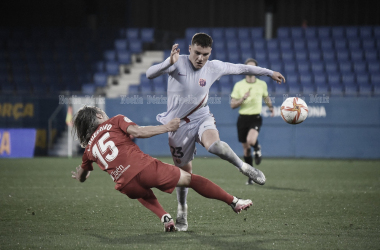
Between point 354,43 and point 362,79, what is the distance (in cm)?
200

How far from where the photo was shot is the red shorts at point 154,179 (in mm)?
5121

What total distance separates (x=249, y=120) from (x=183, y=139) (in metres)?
5.12

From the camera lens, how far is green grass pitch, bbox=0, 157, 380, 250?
194 inches

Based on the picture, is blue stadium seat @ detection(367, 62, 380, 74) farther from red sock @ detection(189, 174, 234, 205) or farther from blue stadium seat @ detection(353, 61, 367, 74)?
red sock @ detection(189, 174, 234, 205)

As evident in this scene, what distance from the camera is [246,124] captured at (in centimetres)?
1089

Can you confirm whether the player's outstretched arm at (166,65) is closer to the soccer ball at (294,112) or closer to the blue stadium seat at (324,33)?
the soccer ball at (294,112)

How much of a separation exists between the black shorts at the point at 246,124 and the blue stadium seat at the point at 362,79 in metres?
8.97

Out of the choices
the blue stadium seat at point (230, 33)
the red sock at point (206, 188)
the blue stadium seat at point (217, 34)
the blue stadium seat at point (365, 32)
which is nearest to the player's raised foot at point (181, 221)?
the red sock at point (206, 188)

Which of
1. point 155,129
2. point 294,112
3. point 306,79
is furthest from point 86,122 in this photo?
point 306,79

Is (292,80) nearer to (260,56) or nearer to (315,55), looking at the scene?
(315,55)

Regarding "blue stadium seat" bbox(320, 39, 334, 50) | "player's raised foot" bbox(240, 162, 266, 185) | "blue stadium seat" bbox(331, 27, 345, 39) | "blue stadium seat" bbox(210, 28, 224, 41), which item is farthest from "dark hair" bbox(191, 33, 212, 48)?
"blue stadium seat" bbox(210, 28, 224, 41)

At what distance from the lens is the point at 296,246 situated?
4.71m

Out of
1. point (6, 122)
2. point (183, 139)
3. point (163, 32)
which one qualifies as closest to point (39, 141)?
point (6, 122)

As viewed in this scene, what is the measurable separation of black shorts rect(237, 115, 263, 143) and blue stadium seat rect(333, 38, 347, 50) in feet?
33.8
